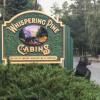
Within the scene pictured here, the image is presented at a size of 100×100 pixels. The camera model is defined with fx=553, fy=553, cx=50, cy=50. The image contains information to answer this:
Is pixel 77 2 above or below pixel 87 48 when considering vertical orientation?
above

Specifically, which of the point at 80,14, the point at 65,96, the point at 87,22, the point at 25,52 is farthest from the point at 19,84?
the point at 80,14

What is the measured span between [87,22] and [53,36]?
6832 centimetres

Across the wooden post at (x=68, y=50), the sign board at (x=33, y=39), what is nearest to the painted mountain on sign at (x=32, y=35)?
the sign board at (x=33, y=39)

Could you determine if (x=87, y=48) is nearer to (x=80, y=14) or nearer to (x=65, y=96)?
(x=80, y=14)

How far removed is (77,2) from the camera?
10506cm

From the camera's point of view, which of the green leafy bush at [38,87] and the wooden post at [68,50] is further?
the wooden post at [68,50]

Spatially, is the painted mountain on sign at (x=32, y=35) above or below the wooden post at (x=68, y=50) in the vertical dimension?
→ above

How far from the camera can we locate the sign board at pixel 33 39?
11.7 meters

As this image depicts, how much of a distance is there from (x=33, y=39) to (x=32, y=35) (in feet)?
0.43

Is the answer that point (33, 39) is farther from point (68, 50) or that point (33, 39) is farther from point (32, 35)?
point (68, 50)

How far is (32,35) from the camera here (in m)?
11.6

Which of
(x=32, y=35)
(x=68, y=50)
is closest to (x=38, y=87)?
(x=32, y=35)

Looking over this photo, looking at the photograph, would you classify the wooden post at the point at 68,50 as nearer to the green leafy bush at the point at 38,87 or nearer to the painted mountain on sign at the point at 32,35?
the painted mountain on sign at the point at 32,35

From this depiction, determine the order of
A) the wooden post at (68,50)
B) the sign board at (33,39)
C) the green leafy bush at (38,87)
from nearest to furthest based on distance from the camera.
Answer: the green leafy bush at (38,87)
the sign board at (33,39)
the wooden post at (68,50)
